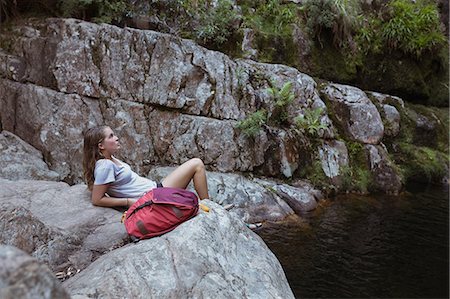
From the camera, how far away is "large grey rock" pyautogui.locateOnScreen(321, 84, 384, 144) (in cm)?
1159

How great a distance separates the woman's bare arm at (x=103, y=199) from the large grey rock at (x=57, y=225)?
71 mm

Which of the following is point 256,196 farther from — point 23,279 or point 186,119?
point 23,279

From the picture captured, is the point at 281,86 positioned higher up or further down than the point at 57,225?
higher up

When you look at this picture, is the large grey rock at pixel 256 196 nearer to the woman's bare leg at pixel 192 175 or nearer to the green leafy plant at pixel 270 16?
the woman's bare leg at pixel 192 175

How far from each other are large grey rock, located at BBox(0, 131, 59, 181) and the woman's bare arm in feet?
12.7

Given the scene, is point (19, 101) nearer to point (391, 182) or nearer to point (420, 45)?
point (391, 182)

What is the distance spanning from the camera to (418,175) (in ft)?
40.0

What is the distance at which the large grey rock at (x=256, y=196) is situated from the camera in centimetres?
849

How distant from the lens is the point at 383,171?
1115 cm

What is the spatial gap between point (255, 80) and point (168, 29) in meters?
2.72

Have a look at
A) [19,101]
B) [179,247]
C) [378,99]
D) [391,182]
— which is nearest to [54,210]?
[179,247]

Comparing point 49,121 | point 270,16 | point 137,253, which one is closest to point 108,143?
point 137,253

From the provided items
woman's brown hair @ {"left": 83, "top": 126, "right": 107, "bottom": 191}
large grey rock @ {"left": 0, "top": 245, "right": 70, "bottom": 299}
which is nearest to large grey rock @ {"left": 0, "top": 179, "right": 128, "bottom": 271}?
woman's brown hair @ {"left": 83, "top": 126, "right": 107, "bottom": 191}

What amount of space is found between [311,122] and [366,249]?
4.33 metres
